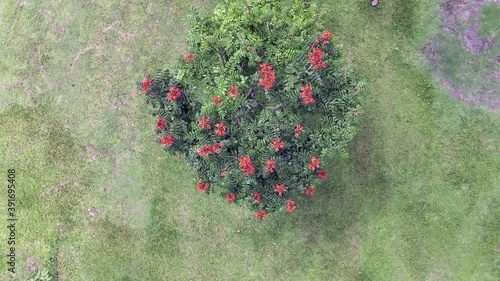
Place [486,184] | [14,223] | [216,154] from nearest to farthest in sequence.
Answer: [216,154], [486,184], [14,223]

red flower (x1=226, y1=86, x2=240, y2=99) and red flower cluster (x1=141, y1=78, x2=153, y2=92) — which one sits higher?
red flower (x1=226, y1=86, x2=240, y2=99)

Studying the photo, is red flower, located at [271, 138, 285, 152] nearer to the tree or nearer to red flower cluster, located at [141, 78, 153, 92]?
the tree

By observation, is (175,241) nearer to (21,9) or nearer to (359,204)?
(359,204)

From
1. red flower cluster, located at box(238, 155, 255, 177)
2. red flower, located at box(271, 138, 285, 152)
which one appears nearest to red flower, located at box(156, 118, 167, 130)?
red flower cluster, located at box(238, 155, 255, 177)

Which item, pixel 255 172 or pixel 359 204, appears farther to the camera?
pixel 359 204

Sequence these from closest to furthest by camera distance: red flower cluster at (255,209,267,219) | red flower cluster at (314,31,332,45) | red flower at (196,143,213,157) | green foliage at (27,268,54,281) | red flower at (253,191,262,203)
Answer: red flower at (196,143,213,157), red flower cluster at (314,31,332,45), red flower at (253,191,262,203), red flower cluster at (255,209,267,219), green foliage at (27,268,54,281)

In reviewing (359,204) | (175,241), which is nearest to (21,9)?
(175,241)

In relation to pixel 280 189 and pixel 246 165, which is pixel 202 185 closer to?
pixel 246 165
